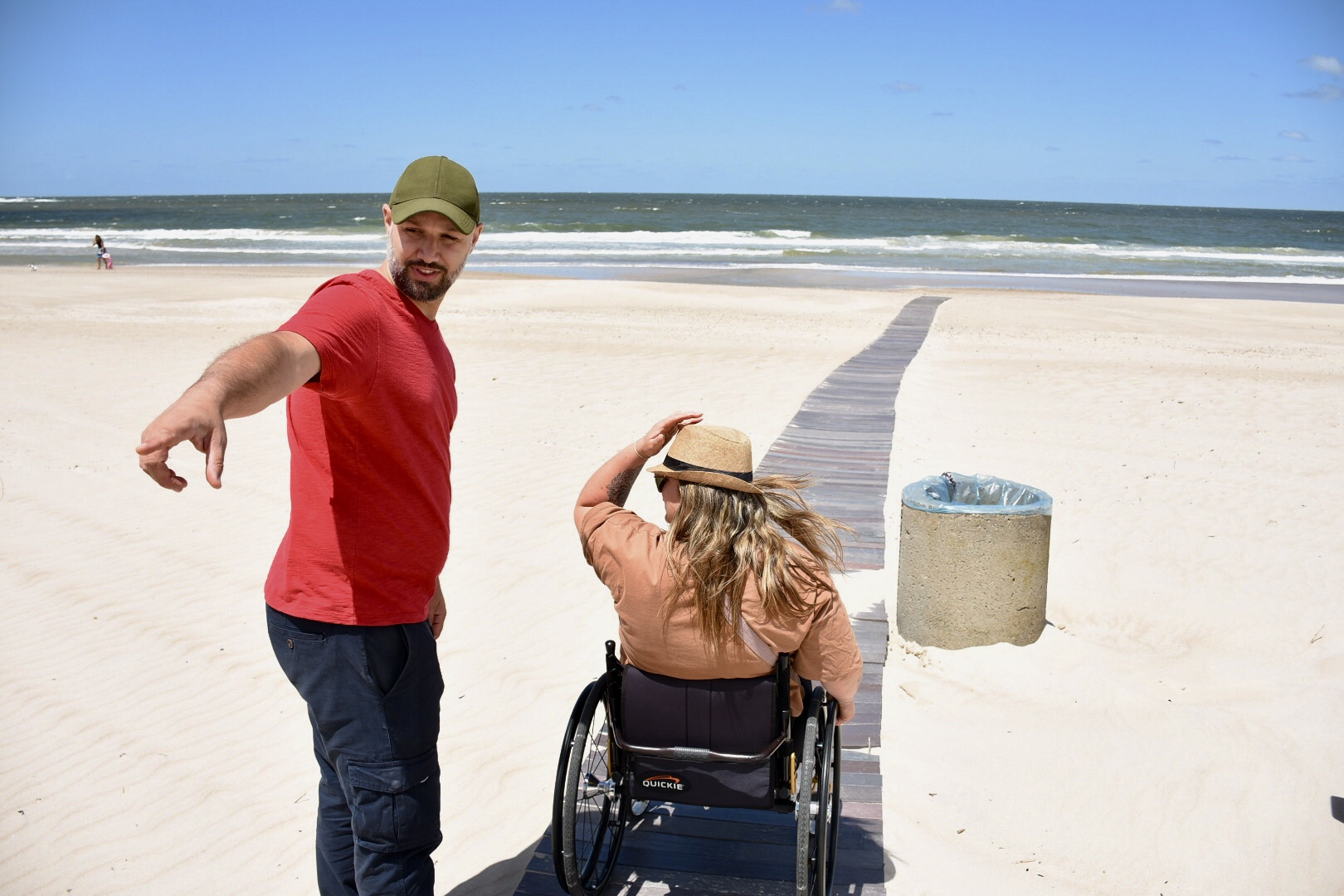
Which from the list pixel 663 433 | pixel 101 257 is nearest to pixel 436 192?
pixel 663 433

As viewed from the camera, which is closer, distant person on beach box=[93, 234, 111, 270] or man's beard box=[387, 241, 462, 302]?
man's beard box=[387, 241, 462, 302]

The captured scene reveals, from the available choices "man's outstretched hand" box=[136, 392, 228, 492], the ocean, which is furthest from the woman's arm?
the ocean

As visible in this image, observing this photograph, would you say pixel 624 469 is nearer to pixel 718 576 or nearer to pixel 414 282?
pixel 718 576

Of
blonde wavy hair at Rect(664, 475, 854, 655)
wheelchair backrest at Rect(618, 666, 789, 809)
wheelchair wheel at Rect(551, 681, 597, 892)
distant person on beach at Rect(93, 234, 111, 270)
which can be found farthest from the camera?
distant person on beach at Rect(93, 234, 111, 270)

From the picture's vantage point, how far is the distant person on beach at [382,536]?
1.88 m

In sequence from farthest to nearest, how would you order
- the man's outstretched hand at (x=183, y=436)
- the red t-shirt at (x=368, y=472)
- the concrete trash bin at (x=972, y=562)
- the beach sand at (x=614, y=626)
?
the concrete trash bin at (x=972, y=562) → the beach sand at (x=614, y=626) → the red t-shirt at (x=368, y=472) → the man's outstretched hand at (x=183, y=436)

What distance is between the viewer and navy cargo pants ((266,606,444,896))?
1.95 metres

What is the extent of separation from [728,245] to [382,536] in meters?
39.2

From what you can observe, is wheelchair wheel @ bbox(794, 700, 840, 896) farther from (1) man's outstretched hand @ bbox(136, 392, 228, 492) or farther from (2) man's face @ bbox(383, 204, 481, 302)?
(1) man's outstretched hand @ bbox(136, 392, 228, 492)

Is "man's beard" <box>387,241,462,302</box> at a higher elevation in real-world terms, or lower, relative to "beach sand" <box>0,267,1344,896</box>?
higher

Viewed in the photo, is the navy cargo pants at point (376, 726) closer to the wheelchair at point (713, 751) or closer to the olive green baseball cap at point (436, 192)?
the wheelchair at point (713, 751)

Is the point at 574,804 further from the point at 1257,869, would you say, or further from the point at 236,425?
the point at 236,425

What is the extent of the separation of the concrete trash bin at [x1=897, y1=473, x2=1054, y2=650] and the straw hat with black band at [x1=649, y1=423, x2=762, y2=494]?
2.11 m

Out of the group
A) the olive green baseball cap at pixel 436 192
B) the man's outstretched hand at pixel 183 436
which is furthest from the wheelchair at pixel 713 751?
the man's outstretched hand at pixel 183 436
